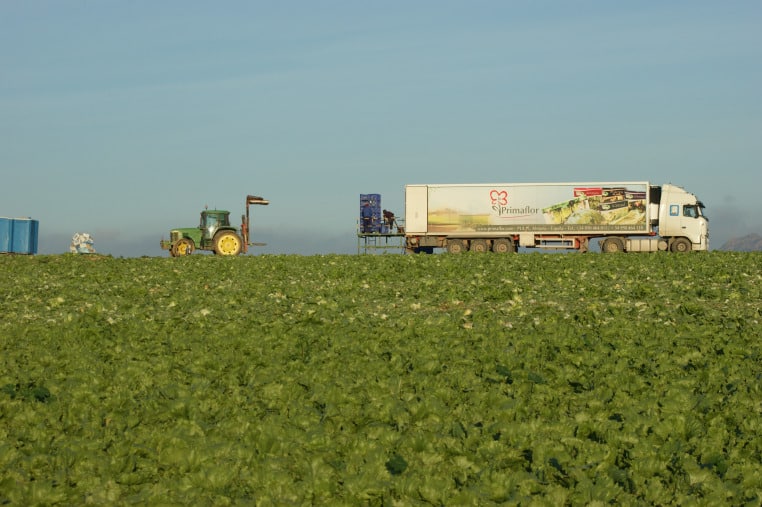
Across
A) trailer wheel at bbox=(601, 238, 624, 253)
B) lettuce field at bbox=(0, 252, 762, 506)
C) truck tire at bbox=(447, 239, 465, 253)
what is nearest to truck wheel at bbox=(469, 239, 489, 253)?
truck tire at bbox=(447, 239, 465, 253)

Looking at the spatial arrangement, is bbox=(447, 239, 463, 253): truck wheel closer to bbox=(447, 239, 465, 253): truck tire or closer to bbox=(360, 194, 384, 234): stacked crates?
bbox=(447, 239, 465, 253): truck tire

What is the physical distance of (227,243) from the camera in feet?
166

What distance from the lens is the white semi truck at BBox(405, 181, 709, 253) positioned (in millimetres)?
53031

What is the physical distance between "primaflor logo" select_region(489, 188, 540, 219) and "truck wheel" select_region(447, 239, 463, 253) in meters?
3.20

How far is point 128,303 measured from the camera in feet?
76.9

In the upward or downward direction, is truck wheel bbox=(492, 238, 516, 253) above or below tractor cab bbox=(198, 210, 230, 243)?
below

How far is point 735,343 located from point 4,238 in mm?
55962

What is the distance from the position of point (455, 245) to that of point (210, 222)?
629 inches

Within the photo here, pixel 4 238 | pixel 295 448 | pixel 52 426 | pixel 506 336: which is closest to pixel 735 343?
pixel 506 336

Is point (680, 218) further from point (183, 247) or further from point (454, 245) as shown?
point (183, 247)

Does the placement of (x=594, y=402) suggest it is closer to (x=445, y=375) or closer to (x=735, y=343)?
(x=445, y=375)

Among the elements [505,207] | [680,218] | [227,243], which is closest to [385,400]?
[227,243]

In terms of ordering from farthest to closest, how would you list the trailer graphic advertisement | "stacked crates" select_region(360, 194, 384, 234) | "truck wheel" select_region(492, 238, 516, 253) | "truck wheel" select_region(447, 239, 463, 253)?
"stacked crates" select_region(360, 194, 384, 234), "truck wheel" select_region(447, 239, 463, 253), "truck wheel" select_region(492, 238, 516, 253), the trailer graphic advertisement

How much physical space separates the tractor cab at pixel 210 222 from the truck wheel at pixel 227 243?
0.78m
